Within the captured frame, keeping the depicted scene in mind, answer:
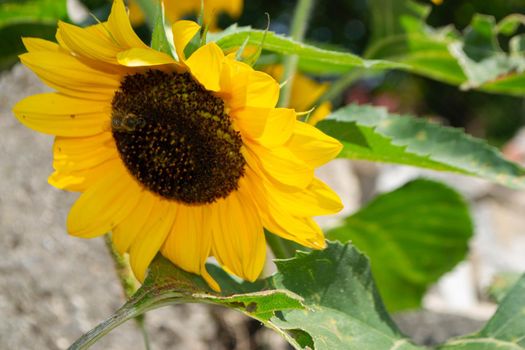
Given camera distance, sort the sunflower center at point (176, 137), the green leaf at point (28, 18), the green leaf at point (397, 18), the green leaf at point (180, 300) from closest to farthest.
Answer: the green leaf at point (180, 300) → the sunflower center at point (176, 137) → the green leaf at point (28, 18) → the green leaf at point (397, 18)

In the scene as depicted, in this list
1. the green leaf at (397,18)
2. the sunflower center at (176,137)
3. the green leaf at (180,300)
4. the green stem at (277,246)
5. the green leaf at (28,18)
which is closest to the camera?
the green leaf at (180,300)

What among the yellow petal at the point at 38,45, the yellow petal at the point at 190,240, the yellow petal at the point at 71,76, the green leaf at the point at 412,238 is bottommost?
the green leaf at the point at 412,238

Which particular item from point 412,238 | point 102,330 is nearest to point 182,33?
point 102,330

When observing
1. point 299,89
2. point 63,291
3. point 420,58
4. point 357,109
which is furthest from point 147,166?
point 299,89

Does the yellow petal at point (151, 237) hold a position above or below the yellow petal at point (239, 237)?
below

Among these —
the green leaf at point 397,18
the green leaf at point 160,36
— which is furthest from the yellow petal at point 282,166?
the green leaf at point 397,18

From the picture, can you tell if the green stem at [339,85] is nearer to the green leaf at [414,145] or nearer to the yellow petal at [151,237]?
the green leaf at [414,145]

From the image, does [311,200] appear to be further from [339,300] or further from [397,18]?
[397,18]

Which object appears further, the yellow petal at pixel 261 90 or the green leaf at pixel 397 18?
the green leaf at pixel 397 18

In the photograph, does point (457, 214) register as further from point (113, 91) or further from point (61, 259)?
point (113, 91)
